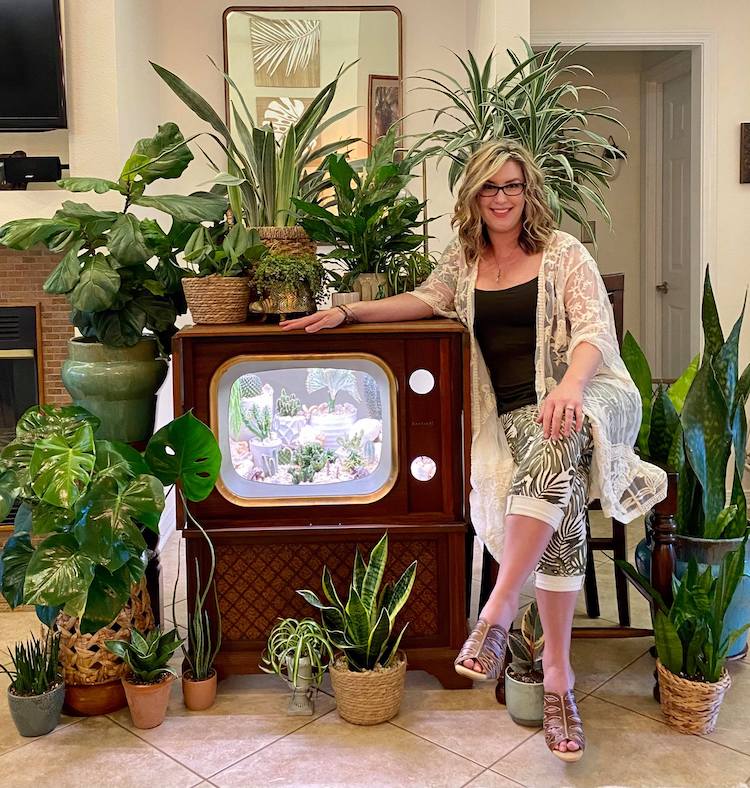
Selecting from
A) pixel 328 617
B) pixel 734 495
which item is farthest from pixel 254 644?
pixel 734 495

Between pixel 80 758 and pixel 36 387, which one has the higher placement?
pixel 36 387

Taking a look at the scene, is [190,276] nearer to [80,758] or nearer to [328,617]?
[328,617]

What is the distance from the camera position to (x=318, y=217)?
2.55m

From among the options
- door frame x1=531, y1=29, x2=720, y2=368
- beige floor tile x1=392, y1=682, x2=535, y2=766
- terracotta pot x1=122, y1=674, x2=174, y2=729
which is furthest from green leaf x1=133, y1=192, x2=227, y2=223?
door frame x1=531, y1=29, x2=720, y2=368

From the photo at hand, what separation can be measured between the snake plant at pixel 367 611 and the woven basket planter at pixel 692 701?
0.68m

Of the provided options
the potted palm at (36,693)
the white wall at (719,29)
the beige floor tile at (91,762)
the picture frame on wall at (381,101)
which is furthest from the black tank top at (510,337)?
the white wall at (719,29)

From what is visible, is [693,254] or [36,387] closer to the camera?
[36,387]

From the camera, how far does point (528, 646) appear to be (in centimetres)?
235

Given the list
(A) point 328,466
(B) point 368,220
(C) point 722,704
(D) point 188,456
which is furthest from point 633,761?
(B) point 368,220

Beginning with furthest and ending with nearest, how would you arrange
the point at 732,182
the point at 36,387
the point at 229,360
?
the point at 732,182 → the point at 36,387 → the point at 229,360

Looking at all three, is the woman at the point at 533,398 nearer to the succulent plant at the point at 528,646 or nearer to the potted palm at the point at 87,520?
the succulent plant at the point at 528,646

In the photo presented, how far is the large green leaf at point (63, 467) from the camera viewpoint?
2.08 metres

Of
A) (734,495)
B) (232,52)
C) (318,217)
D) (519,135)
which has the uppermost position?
(232,52)

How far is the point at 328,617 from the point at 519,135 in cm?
168
